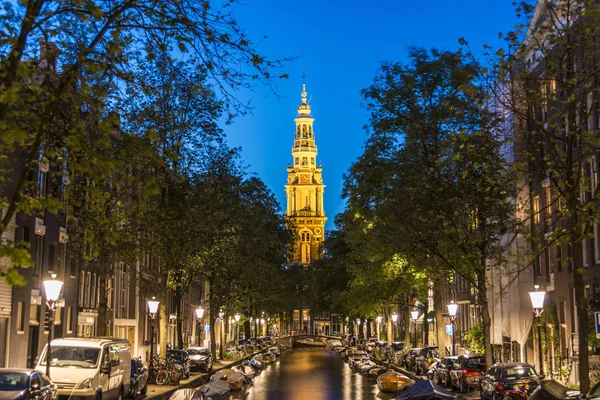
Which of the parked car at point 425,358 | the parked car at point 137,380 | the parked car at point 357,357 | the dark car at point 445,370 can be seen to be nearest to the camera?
the parked car at point 137,380

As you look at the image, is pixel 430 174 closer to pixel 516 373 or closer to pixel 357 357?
pixel 516 373

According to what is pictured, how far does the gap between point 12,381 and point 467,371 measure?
22.8 m

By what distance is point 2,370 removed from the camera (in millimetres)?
23094

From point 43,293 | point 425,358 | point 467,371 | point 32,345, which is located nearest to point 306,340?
point 425,358

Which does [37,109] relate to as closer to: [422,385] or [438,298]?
[422,385]

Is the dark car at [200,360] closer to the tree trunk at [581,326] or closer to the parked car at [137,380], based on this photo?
the parked car at [137,380]

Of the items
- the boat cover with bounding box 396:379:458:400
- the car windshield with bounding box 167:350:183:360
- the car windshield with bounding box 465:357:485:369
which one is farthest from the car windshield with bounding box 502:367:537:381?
the car windshield with bounding box 167:350:183:360

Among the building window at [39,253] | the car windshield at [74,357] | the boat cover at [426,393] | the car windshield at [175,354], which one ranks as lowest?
the boat cover at [426,393]

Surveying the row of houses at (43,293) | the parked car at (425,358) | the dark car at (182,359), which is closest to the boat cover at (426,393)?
the row of houses at (43,293)

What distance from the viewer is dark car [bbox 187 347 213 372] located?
53.8 metres

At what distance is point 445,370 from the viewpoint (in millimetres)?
42969

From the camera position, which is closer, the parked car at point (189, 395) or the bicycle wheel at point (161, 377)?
the parked car at point (189, 395)

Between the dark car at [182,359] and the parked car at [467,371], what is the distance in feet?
46.6

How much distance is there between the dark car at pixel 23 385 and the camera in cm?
2196
